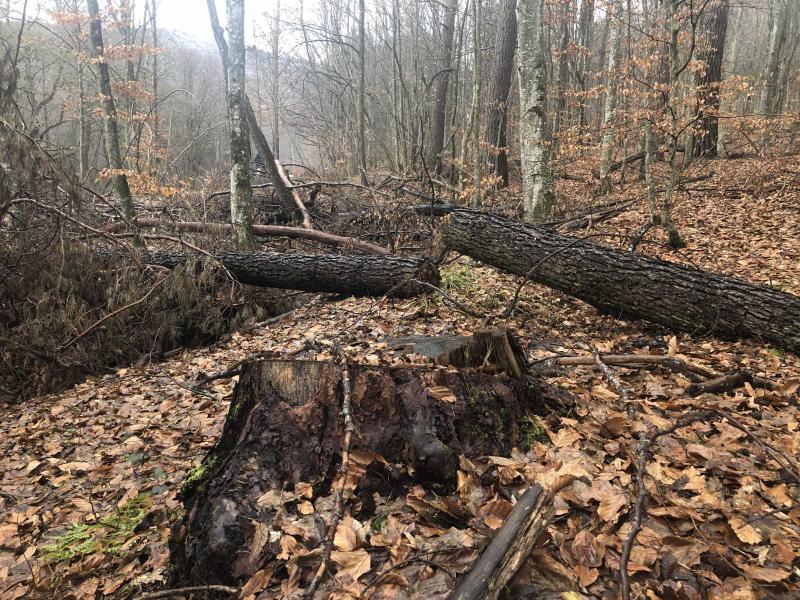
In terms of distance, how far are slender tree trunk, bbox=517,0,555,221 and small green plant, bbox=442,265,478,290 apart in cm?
241

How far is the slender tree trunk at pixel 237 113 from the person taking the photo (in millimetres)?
8227

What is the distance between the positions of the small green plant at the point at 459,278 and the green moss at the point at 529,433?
3.57 m

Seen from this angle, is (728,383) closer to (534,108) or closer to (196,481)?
(196,481)

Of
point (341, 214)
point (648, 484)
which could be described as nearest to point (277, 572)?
point (648, 484)

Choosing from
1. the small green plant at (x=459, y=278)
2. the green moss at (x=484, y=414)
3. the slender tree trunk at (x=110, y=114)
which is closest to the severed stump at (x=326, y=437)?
the green moss at (x=484, y=414)

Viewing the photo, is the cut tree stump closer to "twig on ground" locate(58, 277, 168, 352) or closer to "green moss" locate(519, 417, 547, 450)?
"green moss" locate(519, 417, 547, 450)

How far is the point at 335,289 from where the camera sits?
6984 millimetres

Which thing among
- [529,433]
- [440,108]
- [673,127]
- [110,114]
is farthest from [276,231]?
[440,108]

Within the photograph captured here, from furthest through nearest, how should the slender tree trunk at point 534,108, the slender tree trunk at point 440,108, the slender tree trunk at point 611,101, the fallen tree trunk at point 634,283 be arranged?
the slender tree trunk at point 440,108 < the slender tree trunk at point 611,101 < the slender tree trunk at point 534,108 < the fallen tree trunk at point 634,283

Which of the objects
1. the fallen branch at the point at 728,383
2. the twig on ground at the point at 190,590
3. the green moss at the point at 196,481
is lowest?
the twig on ground at the point at 190,590

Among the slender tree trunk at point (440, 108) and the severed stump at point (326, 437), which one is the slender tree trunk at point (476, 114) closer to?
the slender tree trunk at point (440, 108)

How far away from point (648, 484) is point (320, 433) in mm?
1650

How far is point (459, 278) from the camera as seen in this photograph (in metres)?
6.58

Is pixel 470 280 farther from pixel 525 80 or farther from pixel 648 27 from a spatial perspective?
pixel 648 27
